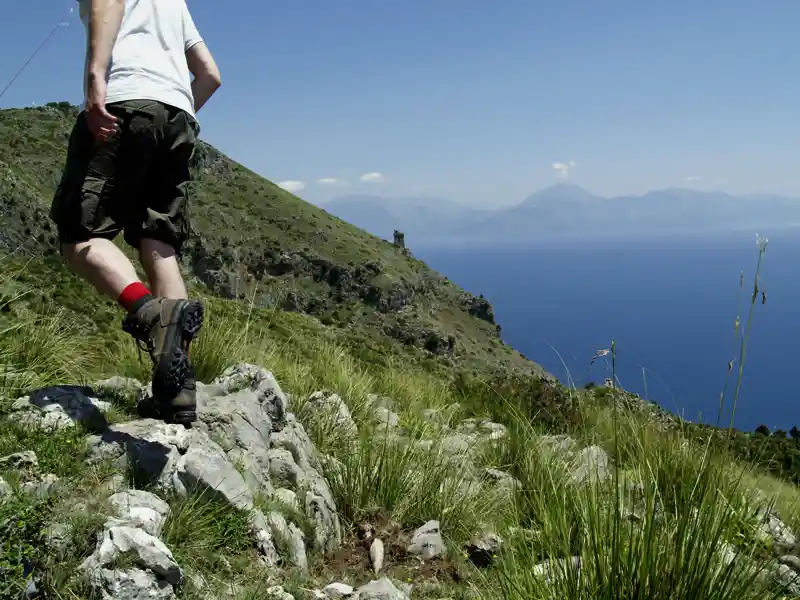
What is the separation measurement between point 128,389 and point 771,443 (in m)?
14.8

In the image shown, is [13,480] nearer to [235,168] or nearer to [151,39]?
[151,39]

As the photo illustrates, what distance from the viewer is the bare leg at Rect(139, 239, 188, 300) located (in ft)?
10.1

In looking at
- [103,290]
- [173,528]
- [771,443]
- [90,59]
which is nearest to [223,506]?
[173,528]

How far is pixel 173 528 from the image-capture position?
2234 millimetres

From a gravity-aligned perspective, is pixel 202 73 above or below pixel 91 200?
above

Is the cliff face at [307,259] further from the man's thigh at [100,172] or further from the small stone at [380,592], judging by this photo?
the small stone at [380,592]

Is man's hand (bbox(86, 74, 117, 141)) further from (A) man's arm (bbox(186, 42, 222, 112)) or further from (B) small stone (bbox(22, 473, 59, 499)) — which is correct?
(B) small stone (bbox(22, 473, 59, 499))

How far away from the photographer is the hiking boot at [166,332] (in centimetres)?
271

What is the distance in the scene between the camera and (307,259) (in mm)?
74438

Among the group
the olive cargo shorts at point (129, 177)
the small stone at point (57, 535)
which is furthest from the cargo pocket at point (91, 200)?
the small stone at point (57, 535)

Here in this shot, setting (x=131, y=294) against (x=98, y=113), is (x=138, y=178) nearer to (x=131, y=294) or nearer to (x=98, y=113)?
(x=98, y=113)

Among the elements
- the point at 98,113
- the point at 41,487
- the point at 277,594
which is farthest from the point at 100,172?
the point at 277,594

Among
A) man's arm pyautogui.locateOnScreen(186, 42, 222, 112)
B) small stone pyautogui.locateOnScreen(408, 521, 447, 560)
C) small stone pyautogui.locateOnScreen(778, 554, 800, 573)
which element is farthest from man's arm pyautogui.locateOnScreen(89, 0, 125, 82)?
small stone pyautogui.locateOnScreen(778, 554, 800, 573)

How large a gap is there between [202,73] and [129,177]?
0.98 metres
